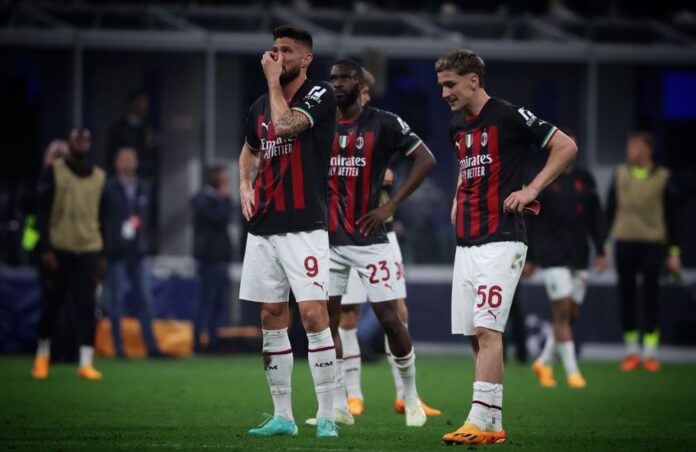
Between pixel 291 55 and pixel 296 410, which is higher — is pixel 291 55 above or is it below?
above

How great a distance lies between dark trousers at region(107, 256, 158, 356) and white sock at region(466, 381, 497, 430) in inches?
361

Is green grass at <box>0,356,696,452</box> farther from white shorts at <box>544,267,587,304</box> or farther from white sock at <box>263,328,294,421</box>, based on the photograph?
white shorts at <box>544,267,587,304</box>

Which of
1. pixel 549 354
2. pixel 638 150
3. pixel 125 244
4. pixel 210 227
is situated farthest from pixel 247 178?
pixel 210 227

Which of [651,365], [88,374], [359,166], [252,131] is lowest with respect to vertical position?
[651,365]

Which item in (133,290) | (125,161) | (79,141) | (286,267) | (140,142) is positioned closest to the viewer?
(286,267)

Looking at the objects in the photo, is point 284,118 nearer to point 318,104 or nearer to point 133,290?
point 318,104

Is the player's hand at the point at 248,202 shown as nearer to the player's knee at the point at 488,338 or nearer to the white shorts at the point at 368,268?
the white shorts at the point at 368,268

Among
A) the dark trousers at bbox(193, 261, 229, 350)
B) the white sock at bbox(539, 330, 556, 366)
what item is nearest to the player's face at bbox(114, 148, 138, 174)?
the dark trousers at bbox(193, 261, 229, 350)

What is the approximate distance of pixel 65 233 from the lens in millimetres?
13242

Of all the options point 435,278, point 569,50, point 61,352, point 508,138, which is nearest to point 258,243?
point 508,138

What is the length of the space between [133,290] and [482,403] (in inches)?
380

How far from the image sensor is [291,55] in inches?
306

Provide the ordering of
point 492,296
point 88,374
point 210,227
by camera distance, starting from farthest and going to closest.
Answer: point 210,227 < point 88,374 < point 492,296

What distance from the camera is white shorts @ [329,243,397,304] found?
29.7ft
